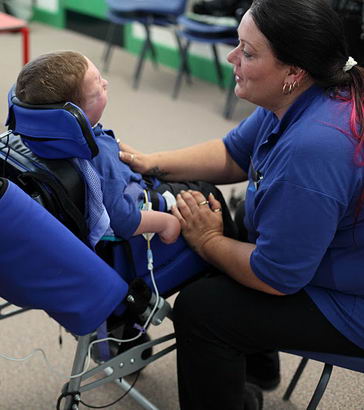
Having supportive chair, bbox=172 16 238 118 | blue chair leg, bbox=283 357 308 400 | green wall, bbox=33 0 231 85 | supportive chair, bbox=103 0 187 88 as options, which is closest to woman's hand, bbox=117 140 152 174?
blue chair leg, bbox=283 357 308 400

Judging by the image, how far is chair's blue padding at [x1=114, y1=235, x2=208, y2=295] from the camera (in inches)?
52.7

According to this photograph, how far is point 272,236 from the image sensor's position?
1219 mm

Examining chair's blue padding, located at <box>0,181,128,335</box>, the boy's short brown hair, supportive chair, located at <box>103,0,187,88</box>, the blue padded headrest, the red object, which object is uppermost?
the boy's short brown hair

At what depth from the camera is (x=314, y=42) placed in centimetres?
122

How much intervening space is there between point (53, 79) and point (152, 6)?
348 cm

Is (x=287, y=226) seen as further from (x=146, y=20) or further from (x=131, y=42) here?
(x=131, y=42)

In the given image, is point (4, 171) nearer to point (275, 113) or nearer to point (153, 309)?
point (153, 309)

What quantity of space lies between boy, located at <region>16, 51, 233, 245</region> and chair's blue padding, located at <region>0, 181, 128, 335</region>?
6.6 inches

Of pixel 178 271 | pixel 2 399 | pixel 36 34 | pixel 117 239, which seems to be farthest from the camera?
pixel 36 34

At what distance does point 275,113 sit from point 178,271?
1.46ft

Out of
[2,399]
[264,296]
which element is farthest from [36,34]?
[264,296]

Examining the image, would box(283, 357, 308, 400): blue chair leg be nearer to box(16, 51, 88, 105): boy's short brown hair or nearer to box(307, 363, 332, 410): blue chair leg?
box(307, 363, 332, 410): blue chair leg

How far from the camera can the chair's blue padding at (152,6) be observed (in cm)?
438

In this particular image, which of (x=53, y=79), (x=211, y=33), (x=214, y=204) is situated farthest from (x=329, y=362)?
(x=211, y=33)
